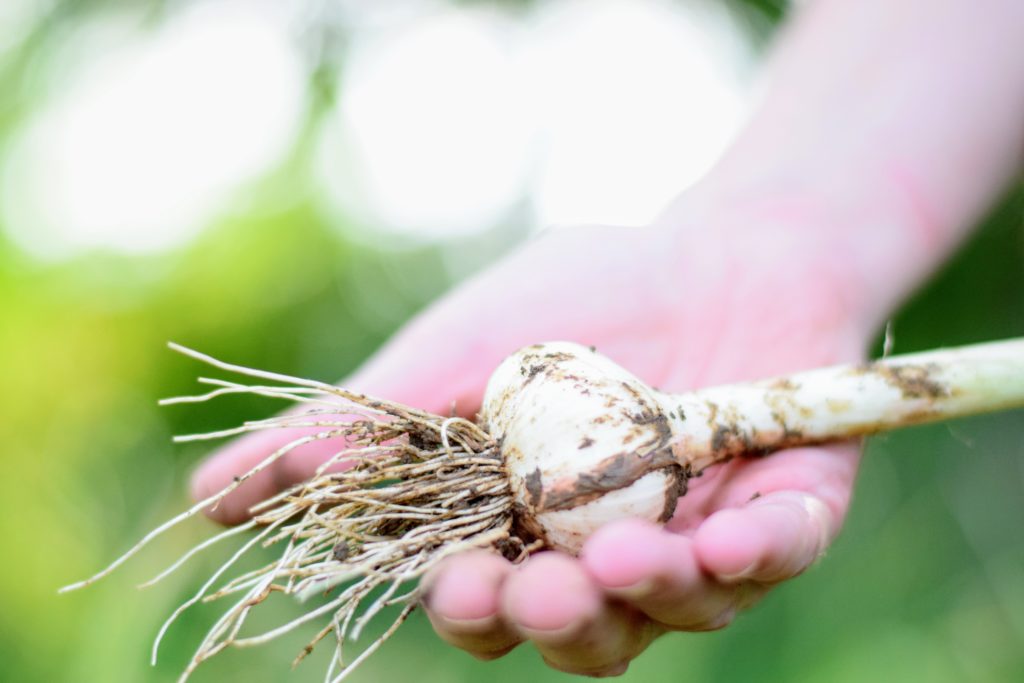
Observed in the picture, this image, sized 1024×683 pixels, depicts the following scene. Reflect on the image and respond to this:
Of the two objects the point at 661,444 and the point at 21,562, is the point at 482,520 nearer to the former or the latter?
the point at 661,444

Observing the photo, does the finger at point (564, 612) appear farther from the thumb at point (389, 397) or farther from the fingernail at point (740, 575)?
the thumb at point (389, 397)

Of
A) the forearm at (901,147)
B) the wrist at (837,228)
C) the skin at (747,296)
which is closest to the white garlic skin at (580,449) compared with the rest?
the skin at (747,296)

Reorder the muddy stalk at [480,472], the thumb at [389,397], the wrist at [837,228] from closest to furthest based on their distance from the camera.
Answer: the muddy stalk at [480,472] < the thumb at [389,397] < the wrist at [837,228]

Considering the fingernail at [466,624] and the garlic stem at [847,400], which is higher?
the fingernail at [466,624]

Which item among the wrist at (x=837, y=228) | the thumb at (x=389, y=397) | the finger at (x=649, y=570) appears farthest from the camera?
the wrist at (x=837, y=228)

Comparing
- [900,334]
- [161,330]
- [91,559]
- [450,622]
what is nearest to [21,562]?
[91,559]

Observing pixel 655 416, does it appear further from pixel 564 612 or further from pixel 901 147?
pixel 901 147

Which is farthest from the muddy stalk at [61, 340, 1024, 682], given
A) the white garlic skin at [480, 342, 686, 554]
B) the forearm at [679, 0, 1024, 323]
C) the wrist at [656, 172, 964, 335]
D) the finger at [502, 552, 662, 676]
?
the forearm at [679, 0, 1024, 323]
